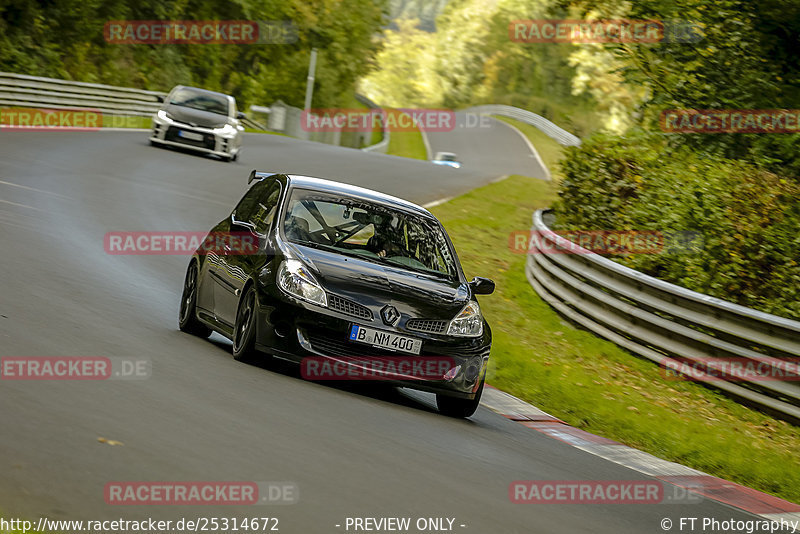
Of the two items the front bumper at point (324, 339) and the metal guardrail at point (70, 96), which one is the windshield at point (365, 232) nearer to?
the front bumper at point (324, 339)

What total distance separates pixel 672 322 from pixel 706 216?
219 cm

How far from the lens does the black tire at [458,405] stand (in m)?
9.52

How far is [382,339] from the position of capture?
8.94 metres

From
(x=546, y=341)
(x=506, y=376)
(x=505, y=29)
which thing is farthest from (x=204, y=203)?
(x=505, y=29)

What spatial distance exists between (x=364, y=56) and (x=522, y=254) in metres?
69.9

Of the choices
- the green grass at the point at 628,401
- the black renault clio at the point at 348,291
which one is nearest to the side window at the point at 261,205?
the black renault clio at the point at 348,291

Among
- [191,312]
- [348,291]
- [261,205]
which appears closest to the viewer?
[348,291]

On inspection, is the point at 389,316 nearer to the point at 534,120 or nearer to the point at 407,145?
the point at 407,145

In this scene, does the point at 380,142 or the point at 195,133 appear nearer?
the point at 195,133

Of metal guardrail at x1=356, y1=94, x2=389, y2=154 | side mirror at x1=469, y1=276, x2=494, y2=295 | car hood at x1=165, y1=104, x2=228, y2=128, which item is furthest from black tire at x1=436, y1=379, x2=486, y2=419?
metal guardrail at x1=356, y1=94, x2=389, y2=154

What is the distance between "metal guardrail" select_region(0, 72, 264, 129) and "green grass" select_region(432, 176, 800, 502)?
17.7m

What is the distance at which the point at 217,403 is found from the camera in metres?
7.58

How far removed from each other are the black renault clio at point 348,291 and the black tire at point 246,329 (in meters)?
0.01

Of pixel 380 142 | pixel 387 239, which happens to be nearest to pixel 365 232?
pixel 387 239
